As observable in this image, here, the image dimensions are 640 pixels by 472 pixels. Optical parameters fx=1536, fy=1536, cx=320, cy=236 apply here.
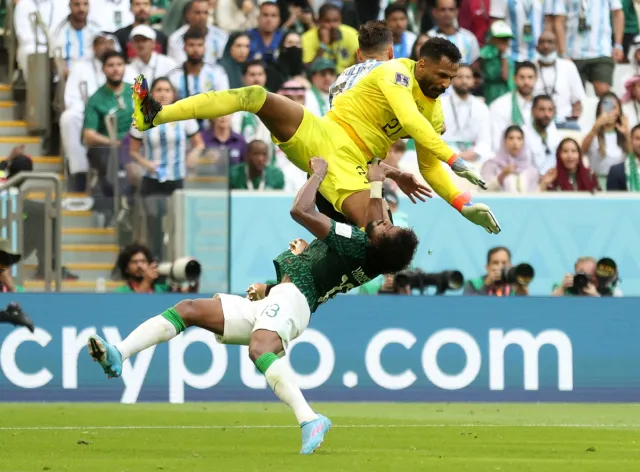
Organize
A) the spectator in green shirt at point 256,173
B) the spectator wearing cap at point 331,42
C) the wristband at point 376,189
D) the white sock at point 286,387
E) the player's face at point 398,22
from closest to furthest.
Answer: the white sock at point 286,387, the wristband at point 376,189, the spectator in green shirt at point 256,173, the spectator wearing cap at point 331,42, the player's face at point 398,22

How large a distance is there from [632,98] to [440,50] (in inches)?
403

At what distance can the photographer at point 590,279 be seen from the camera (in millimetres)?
17719

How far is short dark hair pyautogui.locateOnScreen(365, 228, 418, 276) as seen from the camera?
34.3ft

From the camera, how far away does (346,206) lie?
12.3 metres

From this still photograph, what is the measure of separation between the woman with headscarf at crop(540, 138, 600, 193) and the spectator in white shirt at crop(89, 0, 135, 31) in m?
5.92

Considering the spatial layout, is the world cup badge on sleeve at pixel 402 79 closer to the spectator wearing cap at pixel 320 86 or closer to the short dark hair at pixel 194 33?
the spectator wearing cap at pixel 320 86

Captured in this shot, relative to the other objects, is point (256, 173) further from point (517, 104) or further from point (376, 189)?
point (376, 189)

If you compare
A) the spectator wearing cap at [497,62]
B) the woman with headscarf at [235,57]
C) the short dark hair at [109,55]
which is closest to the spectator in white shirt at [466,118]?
the spectator wearing cap at [497,62]

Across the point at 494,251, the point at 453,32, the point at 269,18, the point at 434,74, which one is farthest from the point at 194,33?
the point at 434,74

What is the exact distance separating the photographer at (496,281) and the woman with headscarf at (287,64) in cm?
399

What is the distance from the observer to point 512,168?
19.6m

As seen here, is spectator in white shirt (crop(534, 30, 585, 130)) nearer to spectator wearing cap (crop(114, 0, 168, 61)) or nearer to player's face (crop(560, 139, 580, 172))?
player's face (crop(560, 139, 580, 172))

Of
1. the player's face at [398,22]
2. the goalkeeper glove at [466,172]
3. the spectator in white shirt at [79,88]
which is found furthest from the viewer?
the player's face at [398,22]

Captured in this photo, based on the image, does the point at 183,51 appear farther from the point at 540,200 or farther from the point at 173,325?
the point at 173,325
